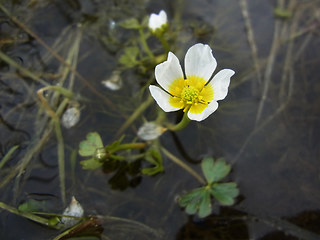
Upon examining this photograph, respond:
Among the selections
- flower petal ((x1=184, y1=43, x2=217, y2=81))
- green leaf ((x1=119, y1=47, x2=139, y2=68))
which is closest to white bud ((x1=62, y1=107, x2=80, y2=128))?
green leaf ((x1=119, y1=47, x2=139, y2=68))

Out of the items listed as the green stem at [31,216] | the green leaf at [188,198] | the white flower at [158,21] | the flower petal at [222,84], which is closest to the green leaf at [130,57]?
the white flower at [158,21]

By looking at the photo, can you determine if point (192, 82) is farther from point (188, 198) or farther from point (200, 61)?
point (188, 198)

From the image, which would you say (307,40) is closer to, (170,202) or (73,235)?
(170,202)

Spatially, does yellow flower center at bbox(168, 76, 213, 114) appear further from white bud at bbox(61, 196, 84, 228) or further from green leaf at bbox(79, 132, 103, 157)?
white bud at bbox(61, 196, 84, 228)

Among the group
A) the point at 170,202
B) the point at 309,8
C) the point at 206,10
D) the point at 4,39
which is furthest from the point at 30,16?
the point at 309,8

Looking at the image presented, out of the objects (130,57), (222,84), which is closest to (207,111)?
(222,84)

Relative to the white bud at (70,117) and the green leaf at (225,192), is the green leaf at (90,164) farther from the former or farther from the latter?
the green leaf at (225,192)
